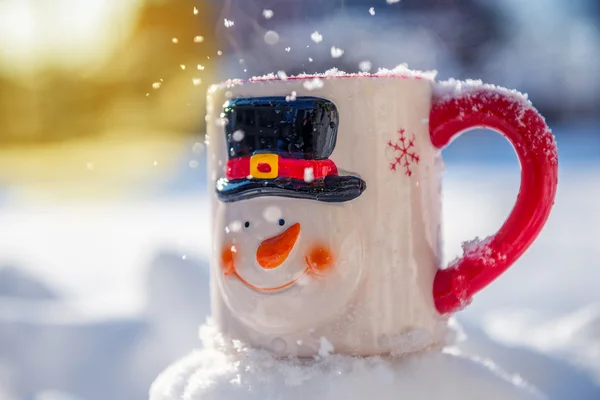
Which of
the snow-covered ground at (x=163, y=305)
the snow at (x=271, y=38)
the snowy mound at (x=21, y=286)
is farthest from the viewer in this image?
the snow at (x=271, y=38)

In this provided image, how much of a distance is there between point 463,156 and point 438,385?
190cm

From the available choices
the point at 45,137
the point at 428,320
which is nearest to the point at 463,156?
the point at 45,137

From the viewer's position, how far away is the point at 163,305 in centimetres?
133

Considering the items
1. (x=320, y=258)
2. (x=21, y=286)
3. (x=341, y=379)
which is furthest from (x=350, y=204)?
(x=21, y=286)

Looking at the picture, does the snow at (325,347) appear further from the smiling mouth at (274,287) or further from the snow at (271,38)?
the snow at (271,38)

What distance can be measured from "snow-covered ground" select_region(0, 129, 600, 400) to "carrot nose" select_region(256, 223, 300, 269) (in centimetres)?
56

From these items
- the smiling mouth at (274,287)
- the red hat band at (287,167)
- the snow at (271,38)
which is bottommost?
the smiling mouth at (274,287)

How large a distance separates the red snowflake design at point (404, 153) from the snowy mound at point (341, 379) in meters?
0.20

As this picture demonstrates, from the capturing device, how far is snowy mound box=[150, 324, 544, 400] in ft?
2.27

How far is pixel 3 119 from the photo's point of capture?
259 cm

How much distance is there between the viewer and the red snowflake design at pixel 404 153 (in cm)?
72

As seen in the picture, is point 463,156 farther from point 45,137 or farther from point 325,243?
point 325,243

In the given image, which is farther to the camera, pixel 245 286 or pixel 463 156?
pixel 463 156

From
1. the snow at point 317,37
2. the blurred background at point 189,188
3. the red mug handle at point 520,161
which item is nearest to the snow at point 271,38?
the blurred background at point 189,188
